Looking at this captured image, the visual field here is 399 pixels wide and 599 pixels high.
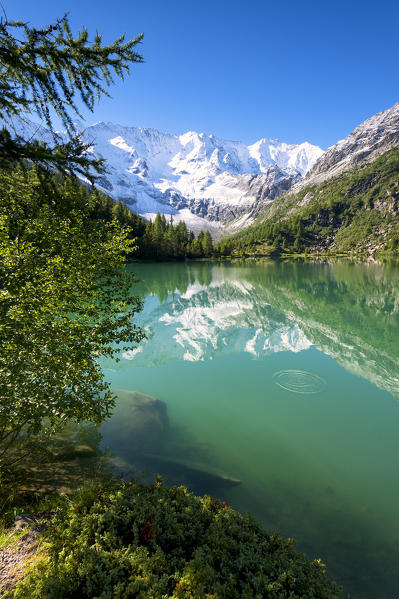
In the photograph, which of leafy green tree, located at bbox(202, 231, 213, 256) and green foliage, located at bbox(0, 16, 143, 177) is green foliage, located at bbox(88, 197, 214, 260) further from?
green foliage, located at bbox(0, 16, 143, 177)

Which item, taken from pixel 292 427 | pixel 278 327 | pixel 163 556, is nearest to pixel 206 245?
pixel 278 327

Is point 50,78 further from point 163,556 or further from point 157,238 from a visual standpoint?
point 157,238

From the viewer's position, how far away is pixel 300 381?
18.4 metres

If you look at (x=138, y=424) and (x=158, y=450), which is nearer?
(x=158, y=450)

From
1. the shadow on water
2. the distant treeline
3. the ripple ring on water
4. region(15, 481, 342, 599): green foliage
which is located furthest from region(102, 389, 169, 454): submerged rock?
the distant treeline

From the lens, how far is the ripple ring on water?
17016mm

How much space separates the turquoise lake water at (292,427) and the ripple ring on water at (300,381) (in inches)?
3.0

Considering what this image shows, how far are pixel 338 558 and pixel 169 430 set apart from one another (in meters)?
7.41

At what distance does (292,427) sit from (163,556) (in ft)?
32.9

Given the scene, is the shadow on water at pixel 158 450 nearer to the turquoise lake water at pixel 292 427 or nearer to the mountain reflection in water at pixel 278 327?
the turquoise lake water at pixel 292 427

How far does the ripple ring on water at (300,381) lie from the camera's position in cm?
1702

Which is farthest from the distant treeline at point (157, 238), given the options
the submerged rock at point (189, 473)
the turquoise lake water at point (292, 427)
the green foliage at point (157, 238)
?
the submerged rock at point (189, 473)

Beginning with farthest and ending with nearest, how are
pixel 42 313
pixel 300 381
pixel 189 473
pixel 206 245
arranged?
pixel 206 245 → pixel 300 381 → pixel 189 473 → pixel 42 313

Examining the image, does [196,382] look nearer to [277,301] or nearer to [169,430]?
[169,430]
